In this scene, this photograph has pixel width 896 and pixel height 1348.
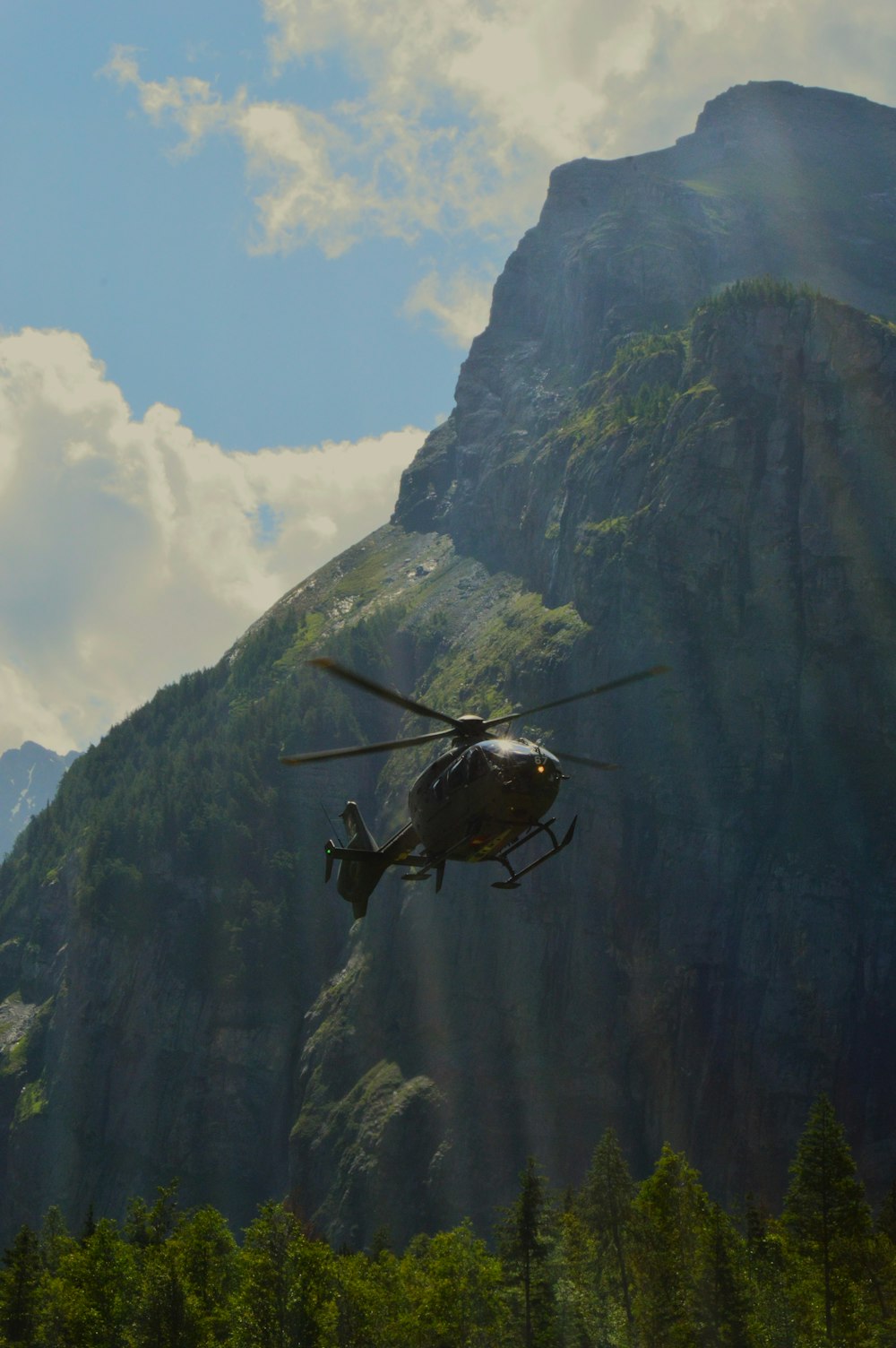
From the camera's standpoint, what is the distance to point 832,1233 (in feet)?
137

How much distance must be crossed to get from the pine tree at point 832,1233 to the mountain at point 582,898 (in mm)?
44433

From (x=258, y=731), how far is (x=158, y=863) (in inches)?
763

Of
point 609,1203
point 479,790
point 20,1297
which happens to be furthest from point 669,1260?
point 20,1297

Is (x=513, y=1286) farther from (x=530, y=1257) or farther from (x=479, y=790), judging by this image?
(x=479, y=790)

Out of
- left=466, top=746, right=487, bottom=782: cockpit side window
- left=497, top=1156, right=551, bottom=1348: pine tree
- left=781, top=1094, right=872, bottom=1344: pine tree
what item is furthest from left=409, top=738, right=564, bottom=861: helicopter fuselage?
left=497, top=1156, right=551, bottom=1348: pine tree

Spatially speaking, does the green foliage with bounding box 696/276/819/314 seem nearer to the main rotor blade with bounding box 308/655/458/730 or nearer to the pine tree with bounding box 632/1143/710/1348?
the pine tree with bounding box 632/1143/710/1348

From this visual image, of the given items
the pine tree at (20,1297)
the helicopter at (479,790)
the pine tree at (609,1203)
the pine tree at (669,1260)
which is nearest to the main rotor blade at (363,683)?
the helicopter at (479,790)

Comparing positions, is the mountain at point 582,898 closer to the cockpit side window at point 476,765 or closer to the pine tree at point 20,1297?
the pine tree at point 20,1297

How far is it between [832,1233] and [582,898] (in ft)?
196

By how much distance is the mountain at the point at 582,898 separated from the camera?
92375 millimetres

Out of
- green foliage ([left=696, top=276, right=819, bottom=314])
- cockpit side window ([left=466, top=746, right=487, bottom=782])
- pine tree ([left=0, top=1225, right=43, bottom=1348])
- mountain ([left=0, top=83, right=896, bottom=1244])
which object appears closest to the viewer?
cockpit side window ([left=466, top=746, right=487, bottom=782])

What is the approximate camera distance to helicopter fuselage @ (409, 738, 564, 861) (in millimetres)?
28719

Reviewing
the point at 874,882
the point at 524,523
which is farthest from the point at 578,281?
Answer: the point at 874,882

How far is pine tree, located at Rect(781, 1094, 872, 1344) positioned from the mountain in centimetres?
4443
